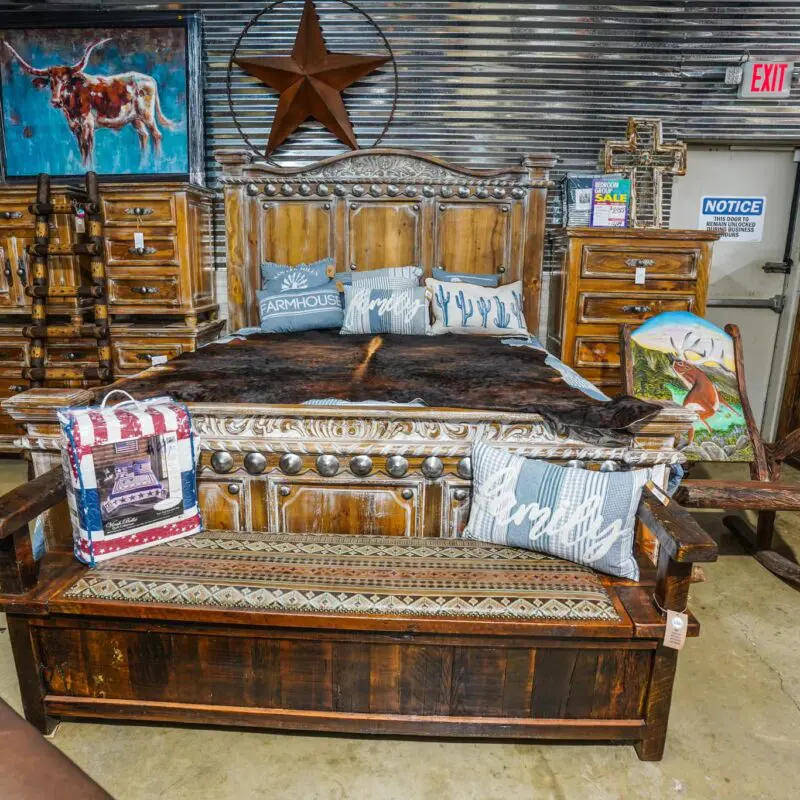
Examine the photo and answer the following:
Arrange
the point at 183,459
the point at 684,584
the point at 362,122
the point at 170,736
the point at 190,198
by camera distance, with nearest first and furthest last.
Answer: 1. the point at 684,584
2. the point at 170,736
3. the point at 183,459
4. the point at 190,198
5. the point at 362,122

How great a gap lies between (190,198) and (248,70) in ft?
3.08

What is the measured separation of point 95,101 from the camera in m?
3.93

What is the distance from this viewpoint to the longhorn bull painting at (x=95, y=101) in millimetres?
3861

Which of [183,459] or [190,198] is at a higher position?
[190,198]

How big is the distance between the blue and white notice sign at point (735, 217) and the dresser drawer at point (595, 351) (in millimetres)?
1341

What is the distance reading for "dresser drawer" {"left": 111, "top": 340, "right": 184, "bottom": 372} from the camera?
379 cm

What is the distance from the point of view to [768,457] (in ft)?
9.08

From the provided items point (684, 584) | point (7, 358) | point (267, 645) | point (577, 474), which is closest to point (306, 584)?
point (267, 645)

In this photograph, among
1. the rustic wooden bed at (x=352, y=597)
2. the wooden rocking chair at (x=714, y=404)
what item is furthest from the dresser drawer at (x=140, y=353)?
the wooden rocking chair at (x=714, y=404)

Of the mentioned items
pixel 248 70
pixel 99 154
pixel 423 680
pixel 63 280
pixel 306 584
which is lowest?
pixel 423 680

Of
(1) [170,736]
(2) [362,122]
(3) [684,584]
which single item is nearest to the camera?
(3) [684,584]

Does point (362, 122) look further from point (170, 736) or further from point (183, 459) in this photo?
point (170, 736)

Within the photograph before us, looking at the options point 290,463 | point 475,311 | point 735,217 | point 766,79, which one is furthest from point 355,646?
point 766,79

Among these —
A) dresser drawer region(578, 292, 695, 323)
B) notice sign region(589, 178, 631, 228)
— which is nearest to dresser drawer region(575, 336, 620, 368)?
dresser drawer region(578, 292, 695, 323)
